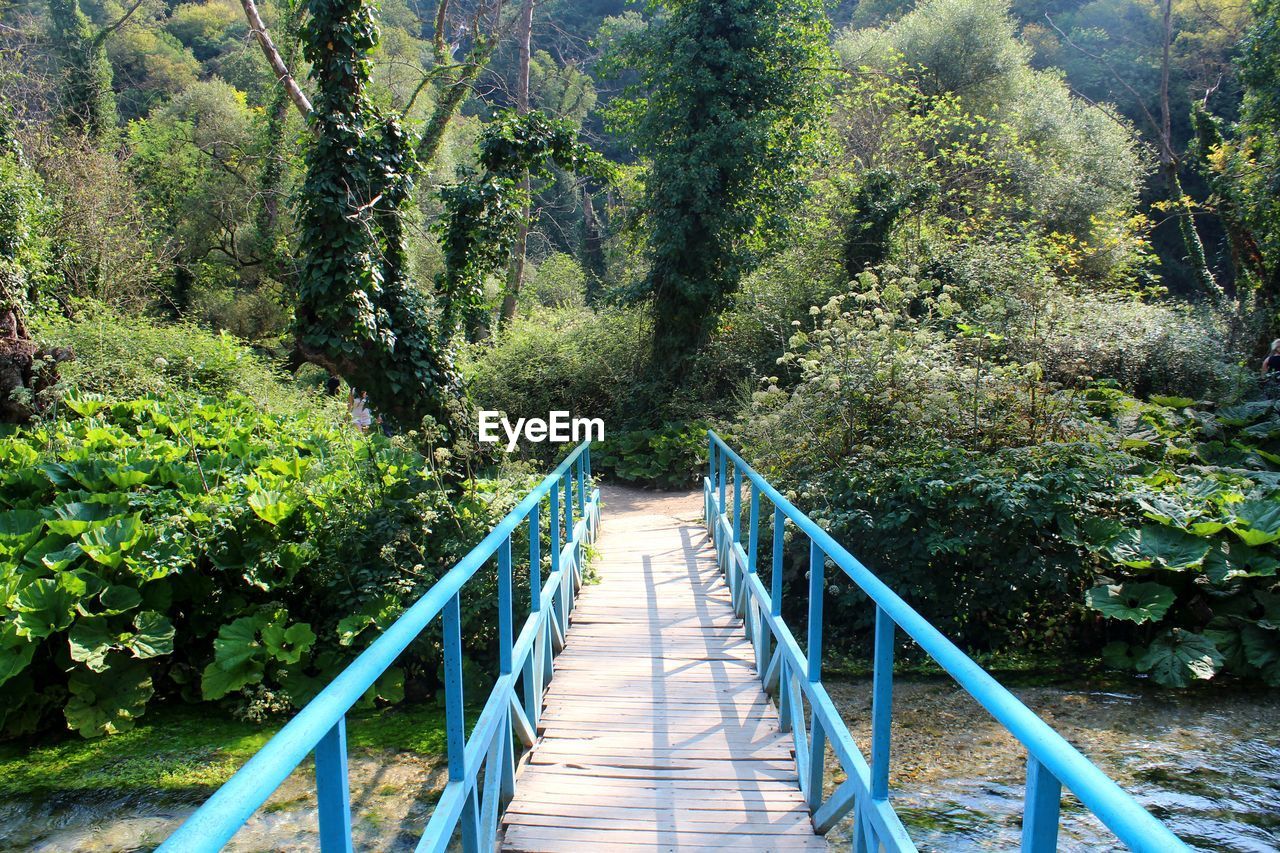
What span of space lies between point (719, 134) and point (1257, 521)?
9.57m

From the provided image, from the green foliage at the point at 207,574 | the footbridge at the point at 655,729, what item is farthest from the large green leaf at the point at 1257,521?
the green foliage at the point at 207,574

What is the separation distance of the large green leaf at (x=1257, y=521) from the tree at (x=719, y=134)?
29.0 feet

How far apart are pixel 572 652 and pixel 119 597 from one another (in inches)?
129

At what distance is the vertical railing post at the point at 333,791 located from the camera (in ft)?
4.86

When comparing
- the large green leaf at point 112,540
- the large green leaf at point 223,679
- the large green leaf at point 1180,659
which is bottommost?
the large green leaf at point 223,679

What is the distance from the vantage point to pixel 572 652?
16.3 ft

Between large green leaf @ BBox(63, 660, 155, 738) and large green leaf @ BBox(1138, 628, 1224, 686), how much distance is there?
7.14m

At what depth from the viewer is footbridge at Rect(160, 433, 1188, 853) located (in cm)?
141

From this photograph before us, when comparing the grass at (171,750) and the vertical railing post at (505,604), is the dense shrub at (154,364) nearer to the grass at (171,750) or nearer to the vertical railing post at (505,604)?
the grass at (171,750)

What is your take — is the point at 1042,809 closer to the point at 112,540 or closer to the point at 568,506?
the point at 568,506

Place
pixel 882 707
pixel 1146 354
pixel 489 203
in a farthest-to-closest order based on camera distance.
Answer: pixel 1146 354
pixel 489 203
pixel 882 707

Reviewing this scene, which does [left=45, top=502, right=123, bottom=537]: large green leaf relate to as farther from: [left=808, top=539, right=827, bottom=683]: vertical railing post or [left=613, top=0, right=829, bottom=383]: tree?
[left=613, top=0, right=829, bottom=383]: tree

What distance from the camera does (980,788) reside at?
4.59 metres

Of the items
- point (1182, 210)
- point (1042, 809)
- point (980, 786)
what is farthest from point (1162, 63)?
point (1042, 809)
